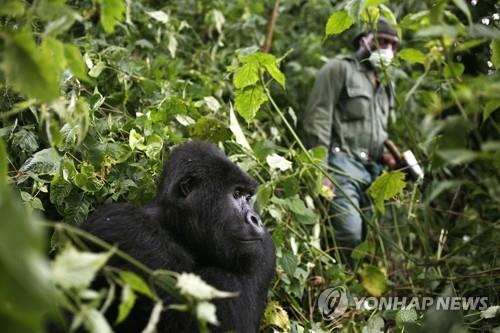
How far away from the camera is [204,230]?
2.62m

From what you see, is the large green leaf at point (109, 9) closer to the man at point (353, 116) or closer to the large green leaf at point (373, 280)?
the large green leaf at point (373, 280)

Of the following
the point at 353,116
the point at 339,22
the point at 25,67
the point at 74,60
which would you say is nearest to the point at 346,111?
the point at 353,116

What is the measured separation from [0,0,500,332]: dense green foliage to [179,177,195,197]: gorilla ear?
1.00ft

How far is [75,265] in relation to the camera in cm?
132

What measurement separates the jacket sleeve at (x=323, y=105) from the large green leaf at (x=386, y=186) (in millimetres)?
1952

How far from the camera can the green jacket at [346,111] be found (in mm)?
4871

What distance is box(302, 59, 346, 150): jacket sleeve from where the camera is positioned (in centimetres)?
480

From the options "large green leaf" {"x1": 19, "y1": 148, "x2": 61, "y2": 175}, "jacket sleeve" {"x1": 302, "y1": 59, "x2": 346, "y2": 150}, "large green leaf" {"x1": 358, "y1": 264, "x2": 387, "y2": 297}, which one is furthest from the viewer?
"jacket sleeve" {"x1": 302, "y1": 59, "x2": 346, "y2": 150}

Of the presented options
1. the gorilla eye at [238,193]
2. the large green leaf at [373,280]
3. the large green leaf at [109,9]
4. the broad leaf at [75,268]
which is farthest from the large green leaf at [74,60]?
the large green leaf at [373,280]

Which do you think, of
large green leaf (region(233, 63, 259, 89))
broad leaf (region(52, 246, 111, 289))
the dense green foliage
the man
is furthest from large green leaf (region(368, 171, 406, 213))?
the man

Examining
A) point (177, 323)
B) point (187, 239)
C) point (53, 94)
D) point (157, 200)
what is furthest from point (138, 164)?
point (53, 94)

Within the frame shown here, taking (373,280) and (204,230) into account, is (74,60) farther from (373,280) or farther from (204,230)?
(373,280)

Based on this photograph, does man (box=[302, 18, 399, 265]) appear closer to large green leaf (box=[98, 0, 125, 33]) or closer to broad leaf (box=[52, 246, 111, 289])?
large green leaf (box=[98, 0, 125, 33])

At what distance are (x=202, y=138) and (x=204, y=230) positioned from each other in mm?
914
